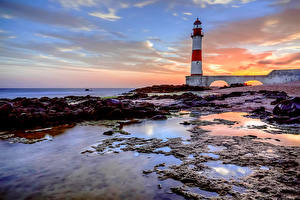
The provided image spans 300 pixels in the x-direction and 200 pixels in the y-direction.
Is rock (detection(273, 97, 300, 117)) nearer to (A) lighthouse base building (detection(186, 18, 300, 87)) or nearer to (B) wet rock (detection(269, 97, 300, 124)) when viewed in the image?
(B) wet rock (detection(269, 97, 300, 124))

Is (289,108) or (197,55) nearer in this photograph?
(289,108)

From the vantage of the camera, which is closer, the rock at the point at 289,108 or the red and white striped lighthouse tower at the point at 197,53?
the rock at the point at 289,108

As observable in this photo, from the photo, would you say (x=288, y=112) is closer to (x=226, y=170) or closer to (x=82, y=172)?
(x=226, y=170)

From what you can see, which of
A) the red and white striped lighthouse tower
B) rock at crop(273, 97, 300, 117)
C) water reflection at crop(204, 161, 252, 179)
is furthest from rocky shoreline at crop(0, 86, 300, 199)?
the red and white striped lighthouse tower

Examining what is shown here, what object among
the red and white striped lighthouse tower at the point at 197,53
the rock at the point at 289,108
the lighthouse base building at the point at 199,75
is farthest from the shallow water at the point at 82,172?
the red and white striped lighthouse tower at the point at 197,53

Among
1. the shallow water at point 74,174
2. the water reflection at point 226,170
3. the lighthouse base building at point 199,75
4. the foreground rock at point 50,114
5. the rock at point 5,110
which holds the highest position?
the lighthouse base building at point 199,75

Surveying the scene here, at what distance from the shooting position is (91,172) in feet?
7.93

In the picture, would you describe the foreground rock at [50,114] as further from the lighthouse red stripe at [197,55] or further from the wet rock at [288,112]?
the lighthouse red stripe at [197,55]

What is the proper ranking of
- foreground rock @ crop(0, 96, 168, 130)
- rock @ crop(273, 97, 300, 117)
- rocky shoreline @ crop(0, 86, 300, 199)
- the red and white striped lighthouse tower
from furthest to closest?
1. the red and white striped lighthouse tower
2. rock @ crop(273, 97, 300, 117)
3. foreground rock @ crop(0, 96, 168, 130)
4. rocky shoreline @ crop(0, 86, 300, 199)

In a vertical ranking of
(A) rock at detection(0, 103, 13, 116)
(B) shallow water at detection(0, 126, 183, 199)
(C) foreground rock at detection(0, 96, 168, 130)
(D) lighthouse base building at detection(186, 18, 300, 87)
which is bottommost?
(B) shallow water at detection(0, 126, 183, 199)

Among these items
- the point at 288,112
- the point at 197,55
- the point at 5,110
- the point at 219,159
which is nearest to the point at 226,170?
the point at 219,159

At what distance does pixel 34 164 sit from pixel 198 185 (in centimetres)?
240

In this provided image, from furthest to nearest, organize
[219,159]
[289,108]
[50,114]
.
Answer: [289,108]
[50,114]
[219,159]

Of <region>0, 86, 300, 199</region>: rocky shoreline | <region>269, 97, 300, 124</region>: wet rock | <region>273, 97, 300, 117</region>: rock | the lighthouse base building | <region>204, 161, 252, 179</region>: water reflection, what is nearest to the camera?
<region>0, 86, 300, 199</region>: rocky shoreline
